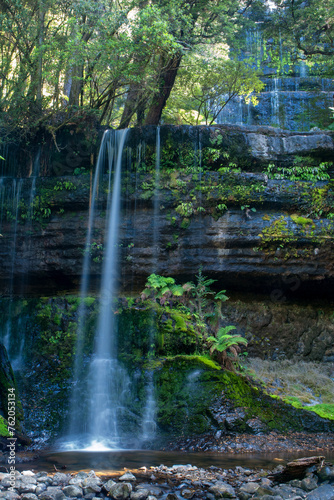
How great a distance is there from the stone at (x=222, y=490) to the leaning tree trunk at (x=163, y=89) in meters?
11.4

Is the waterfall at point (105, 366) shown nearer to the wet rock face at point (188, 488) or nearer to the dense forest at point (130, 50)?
the dense forest at point (130, 50)

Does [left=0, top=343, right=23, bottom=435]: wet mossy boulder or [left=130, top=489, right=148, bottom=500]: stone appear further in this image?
[left=0, top=343, right=23, bottom=435]: wet mossy boulder

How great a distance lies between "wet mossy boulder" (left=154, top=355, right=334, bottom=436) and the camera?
27.0ft

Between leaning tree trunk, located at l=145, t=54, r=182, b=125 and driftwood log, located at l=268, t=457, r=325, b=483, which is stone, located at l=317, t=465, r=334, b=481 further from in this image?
leaning tree trunk, located at l=145, t=54, r=182, b=125

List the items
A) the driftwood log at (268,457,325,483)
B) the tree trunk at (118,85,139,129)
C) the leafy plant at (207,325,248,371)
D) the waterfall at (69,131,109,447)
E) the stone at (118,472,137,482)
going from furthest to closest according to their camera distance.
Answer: the tree trunk at (118,85,139,129) < the leafy plant at (207,325,248,371) < the waterfall at (69,131,109,447) < the stone at (118,472,137,482) < the driftwood log at (268,457,325,483)

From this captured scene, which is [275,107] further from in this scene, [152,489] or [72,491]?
[72,491]

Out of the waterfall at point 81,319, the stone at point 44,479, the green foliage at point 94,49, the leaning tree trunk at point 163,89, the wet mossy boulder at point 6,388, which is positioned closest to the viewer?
the stone at point 44,479

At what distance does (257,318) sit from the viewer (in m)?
12.3

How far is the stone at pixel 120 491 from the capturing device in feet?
15.4

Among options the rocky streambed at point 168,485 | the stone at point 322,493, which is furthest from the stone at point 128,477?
the stone at point 322,493

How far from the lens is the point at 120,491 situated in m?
4.73

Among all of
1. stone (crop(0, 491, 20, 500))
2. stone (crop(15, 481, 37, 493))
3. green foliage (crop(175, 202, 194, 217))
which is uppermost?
green foliage (crop(175, 202, 194, 217))

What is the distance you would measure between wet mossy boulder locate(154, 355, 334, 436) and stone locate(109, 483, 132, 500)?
3.54 m

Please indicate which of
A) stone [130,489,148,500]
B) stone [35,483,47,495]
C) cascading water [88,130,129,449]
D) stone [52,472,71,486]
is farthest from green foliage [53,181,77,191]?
stone [130,489,148,500]
